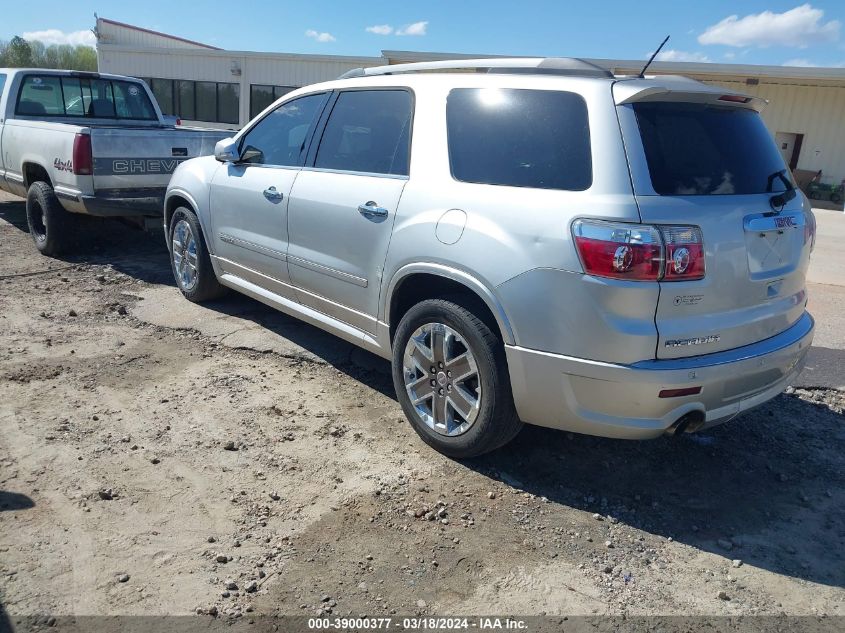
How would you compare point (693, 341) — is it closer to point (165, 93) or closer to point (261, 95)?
point (261, 95)

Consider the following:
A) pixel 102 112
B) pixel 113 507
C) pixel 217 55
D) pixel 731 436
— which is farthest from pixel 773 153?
pixel 217 55

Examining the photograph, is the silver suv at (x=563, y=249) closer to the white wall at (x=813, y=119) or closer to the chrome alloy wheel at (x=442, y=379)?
the chrome alloy wheel at (x=442, y=379)

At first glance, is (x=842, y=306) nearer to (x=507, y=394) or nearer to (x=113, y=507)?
(x=507, y=394)

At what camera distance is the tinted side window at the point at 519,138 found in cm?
314

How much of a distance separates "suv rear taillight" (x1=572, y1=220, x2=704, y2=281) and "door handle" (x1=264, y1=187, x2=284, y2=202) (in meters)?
2.43

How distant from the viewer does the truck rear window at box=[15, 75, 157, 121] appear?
8.27 metres

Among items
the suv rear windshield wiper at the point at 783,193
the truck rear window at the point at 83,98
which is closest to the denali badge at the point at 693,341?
the suv rear windshield wiper at the point at 783,193

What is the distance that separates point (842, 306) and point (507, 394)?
576 cm

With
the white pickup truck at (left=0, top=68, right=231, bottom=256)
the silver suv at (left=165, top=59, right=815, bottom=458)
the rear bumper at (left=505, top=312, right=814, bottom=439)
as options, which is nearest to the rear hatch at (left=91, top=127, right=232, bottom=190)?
the white pickup truck at (left=0, top=68, right=231, bottom=256)

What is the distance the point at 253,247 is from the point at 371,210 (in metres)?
1.47

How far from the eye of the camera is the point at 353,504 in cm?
326

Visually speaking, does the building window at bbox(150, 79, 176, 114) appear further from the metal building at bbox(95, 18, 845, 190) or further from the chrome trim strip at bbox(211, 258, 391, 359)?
the chrome trim strip at bbox(211, 258, 391, 359)

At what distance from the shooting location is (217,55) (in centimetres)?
2794

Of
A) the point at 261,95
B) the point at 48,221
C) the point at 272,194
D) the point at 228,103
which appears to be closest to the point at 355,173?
the point at 272,194
